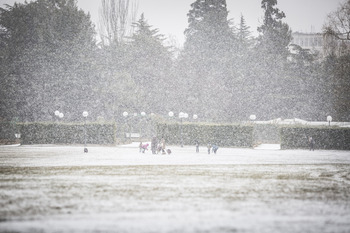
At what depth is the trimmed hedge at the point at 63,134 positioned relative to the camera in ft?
126

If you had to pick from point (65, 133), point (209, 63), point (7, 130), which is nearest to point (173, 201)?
point (65, 133)

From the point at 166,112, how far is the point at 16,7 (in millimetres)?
22638

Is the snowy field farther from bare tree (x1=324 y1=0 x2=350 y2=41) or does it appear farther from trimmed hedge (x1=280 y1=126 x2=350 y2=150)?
bare tree (x1=324 y1=0 x2=350 y2=41)

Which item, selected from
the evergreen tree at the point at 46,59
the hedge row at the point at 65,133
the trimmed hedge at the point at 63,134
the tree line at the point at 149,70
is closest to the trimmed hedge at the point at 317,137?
the hedge row at the point at 65,133

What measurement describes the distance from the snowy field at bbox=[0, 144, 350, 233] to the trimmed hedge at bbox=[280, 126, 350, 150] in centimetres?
1817

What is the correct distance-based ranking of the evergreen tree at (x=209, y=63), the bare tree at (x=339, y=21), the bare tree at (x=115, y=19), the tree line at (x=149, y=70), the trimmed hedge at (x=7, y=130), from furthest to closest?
the bare tree at (x=115, y=19) → the evergreen tree at (x=209, y=63) → the tree line at (x=149, y=70) → the trimmed hedge at (x=7, y=130) → the bare tree at (x=339, y=21)

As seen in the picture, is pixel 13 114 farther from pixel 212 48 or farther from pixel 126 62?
pixel 212 48

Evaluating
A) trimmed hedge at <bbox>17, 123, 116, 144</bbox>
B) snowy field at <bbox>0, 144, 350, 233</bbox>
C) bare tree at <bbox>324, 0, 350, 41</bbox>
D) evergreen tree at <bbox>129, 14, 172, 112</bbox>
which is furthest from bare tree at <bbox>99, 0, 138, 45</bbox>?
snowy field at <bbox>0, 144, 350, 233</bbox>

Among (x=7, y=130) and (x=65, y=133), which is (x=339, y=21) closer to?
(x=65, y=133)

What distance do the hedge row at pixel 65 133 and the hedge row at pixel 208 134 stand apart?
4862mm

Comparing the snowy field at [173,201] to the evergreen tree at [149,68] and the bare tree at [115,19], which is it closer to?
the evergreen tree at [149,68]

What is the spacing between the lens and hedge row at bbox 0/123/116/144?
38.2 metres

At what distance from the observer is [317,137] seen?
1341 inches

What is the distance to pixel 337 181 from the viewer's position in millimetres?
14008
